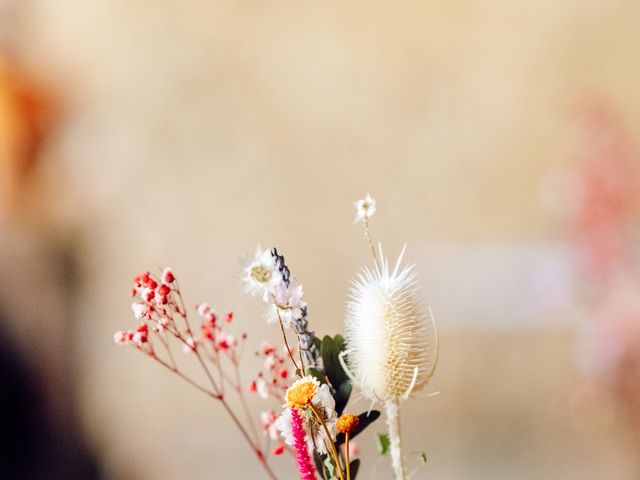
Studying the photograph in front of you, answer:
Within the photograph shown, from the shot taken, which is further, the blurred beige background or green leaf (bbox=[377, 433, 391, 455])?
the blurred beige background

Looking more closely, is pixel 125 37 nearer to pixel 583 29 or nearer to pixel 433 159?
pixel 433 159

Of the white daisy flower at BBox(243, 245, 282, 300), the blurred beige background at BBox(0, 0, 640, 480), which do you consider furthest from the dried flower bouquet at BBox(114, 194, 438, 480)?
the blurred beige background at BBox(0, 0, 640, 480)

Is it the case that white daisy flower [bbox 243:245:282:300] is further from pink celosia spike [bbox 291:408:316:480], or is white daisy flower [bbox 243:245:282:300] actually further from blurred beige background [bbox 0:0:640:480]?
blurred beige background [bbox 0:0:640:480]

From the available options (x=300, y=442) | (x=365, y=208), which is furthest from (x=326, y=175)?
(x=300, y=442)

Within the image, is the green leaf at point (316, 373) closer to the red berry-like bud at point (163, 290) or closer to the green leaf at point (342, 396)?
the green leaf at point (342, 396)

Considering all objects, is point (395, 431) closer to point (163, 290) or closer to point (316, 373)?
point (316, 373)

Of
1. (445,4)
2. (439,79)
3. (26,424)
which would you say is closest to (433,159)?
(439,79)
